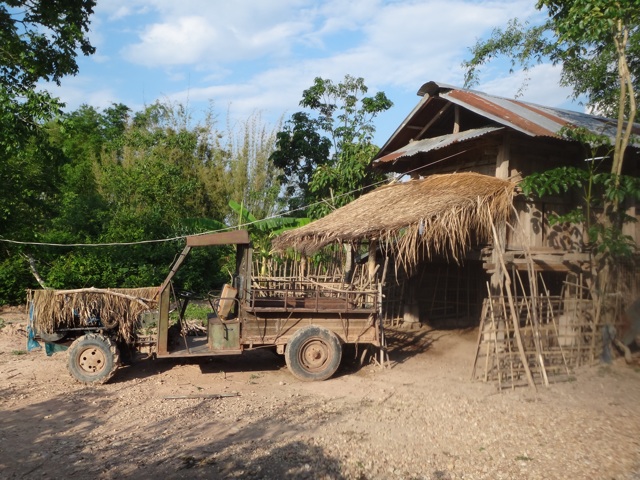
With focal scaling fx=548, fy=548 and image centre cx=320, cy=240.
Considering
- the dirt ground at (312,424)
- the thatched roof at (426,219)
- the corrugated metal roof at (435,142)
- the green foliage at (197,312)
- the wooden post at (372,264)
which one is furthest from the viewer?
the green foliage at (197,312)

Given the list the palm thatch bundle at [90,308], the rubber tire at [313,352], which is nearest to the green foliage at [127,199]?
the palm thatch bundle at [90,308]

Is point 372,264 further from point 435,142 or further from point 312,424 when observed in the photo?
point 312,424

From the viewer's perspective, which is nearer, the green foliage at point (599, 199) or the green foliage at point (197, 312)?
the green foliage at point (599, 199)

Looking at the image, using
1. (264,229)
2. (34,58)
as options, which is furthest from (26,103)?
(264,229)

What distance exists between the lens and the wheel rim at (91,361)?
24.9 feet

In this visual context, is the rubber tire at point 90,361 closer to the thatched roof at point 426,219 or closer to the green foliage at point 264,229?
the thatched roof at point 426,219

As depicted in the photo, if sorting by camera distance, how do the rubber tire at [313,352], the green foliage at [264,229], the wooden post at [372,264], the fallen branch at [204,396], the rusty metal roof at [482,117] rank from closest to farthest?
the fallen branch at [204,396]
the rubber tire at [313,352]
the rusty metal roof at [482,117]
the wooden post at [372,264]
the green foliage at [264,229]

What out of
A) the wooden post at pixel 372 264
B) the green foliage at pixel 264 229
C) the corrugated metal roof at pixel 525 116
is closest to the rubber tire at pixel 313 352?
the wooden post at pixel 372 264

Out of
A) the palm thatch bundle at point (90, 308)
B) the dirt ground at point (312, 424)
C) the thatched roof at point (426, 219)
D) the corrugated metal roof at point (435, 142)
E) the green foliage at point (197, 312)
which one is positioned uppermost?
the corrugated metal roof at point (435, 142)

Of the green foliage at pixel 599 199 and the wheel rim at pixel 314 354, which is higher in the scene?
the green foliage at pixel 599 199

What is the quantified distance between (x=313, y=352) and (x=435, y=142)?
533 centimetres

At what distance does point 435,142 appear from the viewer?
11172 mm

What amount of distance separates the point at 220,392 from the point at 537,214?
6.14 metres

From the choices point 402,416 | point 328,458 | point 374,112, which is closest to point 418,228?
point 402,416
